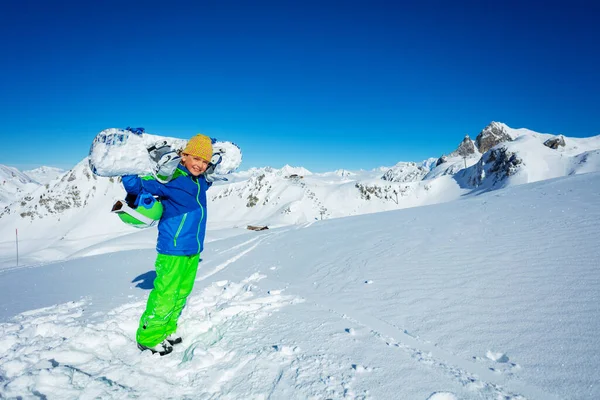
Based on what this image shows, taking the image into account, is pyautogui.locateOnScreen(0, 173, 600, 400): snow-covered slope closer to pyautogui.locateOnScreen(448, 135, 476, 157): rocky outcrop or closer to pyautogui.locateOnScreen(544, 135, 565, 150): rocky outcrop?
pyautogui.locateOnScreen(544, 135, 565, 150): rocky outcrop

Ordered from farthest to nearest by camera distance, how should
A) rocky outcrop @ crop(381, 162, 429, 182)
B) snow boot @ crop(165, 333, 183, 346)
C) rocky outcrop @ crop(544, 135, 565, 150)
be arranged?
rocky outcrop @ crop(381, 162, 429, 182)
rocky outcrop @ crop(544, 135, 565, 150)
snow boot @ crop(165, 333, 183, 346)

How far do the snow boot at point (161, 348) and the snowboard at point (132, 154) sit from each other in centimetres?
163

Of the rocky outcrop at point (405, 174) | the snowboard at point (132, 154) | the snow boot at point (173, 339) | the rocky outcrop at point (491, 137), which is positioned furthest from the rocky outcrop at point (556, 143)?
the snow boot at point (173, 339)

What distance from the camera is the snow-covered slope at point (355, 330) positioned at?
2131mm

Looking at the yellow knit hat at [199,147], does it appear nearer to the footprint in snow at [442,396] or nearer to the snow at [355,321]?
the snow at [355,321]

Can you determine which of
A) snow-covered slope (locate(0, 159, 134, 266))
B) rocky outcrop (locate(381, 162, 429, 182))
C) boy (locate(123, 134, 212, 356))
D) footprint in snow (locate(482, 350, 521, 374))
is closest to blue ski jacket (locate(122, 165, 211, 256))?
boy (locate(123, 134, 212, 356))

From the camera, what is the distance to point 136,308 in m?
4.11

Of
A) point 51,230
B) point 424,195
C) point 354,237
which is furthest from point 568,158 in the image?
point 51,230

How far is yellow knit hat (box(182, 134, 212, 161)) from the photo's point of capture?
10.7ft

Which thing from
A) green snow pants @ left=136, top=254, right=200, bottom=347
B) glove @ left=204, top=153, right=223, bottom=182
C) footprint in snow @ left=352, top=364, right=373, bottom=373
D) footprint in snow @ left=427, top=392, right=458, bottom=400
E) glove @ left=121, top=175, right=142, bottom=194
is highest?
glove @ left=204, top=153, right=223, bottom=182

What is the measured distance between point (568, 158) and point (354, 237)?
214ft

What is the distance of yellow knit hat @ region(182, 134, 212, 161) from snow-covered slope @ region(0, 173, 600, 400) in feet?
6.45

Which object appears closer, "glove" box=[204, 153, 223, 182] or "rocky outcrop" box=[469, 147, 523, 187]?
"glove" box=[204, 153, 223, 182]

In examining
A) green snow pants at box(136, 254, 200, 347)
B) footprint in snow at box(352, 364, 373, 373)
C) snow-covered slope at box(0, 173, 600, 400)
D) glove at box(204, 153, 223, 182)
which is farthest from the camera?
glove at box(204, 153, 223, 182)
